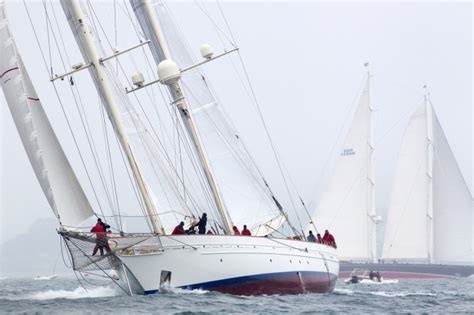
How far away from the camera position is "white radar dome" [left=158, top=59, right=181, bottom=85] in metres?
32.1

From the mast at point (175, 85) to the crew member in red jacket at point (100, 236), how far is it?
498cm

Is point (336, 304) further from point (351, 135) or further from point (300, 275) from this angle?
point (351, 135)

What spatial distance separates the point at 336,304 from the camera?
28844 millimetres

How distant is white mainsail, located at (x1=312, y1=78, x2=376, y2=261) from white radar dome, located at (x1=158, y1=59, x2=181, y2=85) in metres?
40.1

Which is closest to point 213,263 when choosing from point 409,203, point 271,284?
point 271,284

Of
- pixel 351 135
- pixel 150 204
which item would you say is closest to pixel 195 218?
pixel 150 204

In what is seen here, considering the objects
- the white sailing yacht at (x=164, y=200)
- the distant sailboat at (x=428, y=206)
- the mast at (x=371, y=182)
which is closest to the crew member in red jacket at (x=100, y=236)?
the white sailing yacht at (x=164, y=200)

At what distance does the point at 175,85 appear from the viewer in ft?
108

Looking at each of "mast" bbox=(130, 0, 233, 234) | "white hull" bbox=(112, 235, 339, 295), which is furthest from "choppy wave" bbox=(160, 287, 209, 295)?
"mast" bbox=(130, 0, 233, 234)

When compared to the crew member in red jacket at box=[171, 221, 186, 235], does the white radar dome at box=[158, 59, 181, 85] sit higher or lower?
higher

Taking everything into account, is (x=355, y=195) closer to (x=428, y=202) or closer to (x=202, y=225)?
(x=428, y=202)

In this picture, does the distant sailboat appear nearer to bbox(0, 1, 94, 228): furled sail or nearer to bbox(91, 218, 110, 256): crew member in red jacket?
bbox(91, 218, 110, 256): crew member in red jacket

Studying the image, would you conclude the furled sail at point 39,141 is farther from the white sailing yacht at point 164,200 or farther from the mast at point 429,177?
the mast at point 429,177

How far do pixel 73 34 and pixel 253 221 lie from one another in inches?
380
